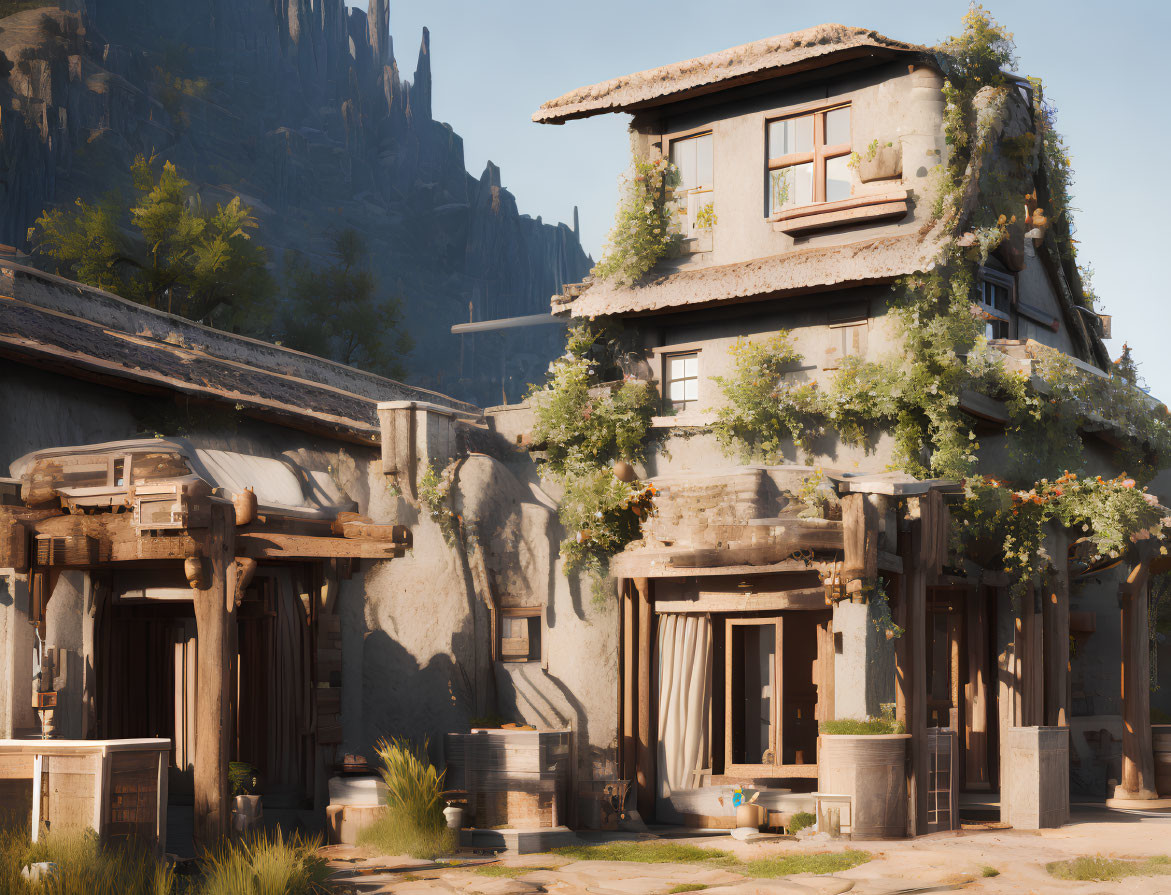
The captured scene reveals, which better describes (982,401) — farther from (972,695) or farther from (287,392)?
(287,392)

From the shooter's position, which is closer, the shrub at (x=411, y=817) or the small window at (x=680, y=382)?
the shrub at (x=411, y=817)

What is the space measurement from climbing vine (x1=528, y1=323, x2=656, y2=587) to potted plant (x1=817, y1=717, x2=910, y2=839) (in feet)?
15.3

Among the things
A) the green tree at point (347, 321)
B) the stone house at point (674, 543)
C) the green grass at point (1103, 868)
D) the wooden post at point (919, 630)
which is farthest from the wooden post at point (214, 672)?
the green tree at point (347, 321)

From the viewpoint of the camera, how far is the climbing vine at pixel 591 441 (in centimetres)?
1688

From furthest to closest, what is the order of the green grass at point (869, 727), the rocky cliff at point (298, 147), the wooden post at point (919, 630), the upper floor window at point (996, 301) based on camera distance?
the rocky cliff at point (298, 147) → the upper floor window at point (996, 301) → the green grass at point (869, 727) → the wooden post at point (919, 630)

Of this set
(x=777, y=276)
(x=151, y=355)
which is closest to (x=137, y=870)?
(x=151, y=355)

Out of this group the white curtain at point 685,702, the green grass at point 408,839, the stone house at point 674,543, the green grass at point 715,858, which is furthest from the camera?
the white curtain at point 685,702

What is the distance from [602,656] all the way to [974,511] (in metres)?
5.05

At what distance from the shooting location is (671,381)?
19.1 meters

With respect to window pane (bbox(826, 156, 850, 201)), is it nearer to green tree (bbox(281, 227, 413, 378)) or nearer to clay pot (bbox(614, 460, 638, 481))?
clay pot (bbox(614, 460, 638, 481))

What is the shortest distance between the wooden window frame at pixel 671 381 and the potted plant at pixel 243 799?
820 cm

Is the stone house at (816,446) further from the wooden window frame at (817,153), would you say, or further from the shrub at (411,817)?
the shrub at (411,817)

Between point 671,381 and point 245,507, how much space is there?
9418 mm

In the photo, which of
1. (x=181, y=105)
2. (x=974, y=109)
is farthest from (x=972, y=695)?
(x=181, y=105)
